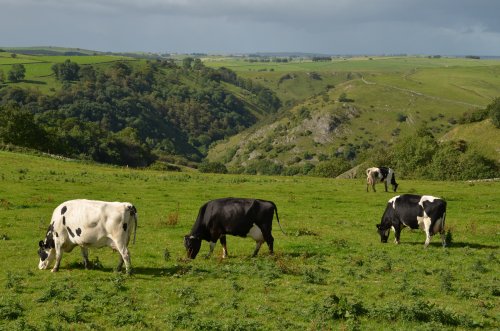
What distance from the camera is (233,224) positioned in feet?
66.2

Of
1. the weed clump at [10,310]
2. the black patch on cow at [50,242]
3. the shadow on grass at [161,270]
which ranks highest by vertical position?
the black patch on cow at [50,242]

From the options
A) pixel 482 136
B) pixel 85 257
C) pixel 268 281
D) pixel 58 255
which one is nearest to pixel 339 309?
pixel 268 281

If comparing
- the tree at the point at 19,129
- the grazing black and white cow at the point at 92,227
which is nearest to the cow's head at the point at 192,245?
the grazing black and white cow at the point at 92,227

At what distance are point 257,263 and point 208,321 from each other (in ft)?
20.4

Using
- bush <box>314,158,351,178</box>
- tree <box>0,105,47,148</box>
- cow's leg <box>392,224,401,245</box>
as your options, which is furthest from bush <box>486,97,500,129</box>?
cow's leg <box>392,224,401,245</box>

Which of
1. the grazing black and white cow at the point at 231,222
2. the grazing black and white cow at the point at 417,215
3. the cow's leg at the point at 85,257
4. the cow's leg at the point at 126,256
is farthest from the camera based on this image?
the grazing black and white cow at the point at 417,215

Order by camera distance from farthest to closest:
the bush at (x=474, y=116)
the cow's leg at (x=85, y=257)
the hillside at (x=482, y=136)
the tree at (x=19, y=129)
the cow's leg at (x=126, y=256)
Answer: the bush at (x=474, y=116)
the hillside at (x=482, y=136)
the tree at (x=19, y=129)
the cow's leg at (x=85, y=257)
the cow's leg at (x=126, y=256)

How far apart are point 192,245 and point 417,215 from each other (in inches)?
426

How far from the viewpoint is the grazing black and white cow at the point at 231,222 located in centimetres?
2020

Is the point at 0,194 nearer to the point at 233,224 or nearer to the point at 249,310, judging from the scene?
the point at 233,224

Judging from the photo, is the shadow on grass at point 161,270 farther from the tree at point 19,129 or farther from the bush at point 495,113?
the bush at point 495,113

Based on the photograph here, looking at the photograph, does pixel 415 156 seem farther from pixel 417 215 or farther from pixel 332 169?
pixel 417 215

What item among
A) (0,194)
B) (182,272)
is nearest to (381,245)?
(182,272)

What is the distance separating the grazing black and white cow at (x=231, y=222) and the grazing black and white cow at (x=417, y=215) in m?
7.41
